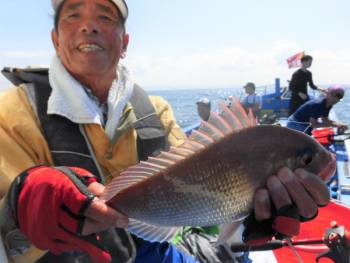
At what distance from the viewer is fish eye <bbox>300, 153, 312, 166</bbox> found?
1.81m

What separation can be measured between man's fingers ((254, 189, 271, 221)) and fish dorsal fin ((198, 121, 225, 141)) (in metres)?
0.35

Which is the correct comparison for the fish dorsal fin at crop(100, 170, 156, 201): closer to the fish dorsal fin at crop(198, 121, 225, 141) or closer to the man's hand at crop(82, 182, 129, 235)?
the man's hand at crop(82, 182, 129, 235)

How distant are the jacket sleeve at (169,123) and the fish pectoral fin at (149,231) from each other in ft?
3.39

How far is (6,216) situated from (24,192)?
0.62 feet

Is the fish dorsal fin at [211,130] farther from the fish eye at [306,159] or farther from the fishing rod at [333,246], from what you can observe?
the fishing rod at [333,246]

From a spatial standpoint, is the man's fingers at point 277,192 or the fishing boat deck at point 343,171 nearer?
the man's fingers at point 277,192

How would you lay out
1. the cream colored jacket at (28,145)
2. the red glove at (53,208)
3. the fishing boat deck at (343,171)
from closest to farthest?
the red glove at (53,208) → the cream colored jacket at (28,145) → the fishing boat deck at (343,171)

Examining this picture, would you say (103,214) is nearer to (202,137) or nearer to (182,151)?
(182,151)

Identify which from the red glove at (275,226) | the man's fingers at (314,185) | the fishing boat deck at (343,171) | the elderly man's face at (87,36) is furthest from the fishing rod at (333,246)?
the fishing boat deck at (343,171)

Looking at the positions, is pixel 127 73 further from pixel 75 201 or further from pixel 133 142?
pixel 75 201

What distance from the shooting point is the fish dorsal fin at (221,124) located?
5.74 ft

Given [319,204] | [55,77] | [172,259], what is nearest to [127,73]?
[55,77]

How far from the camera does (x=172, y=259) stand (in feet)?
8.27

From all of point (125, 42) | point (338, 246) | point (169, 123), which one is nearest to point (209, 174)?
point (169, 123)
